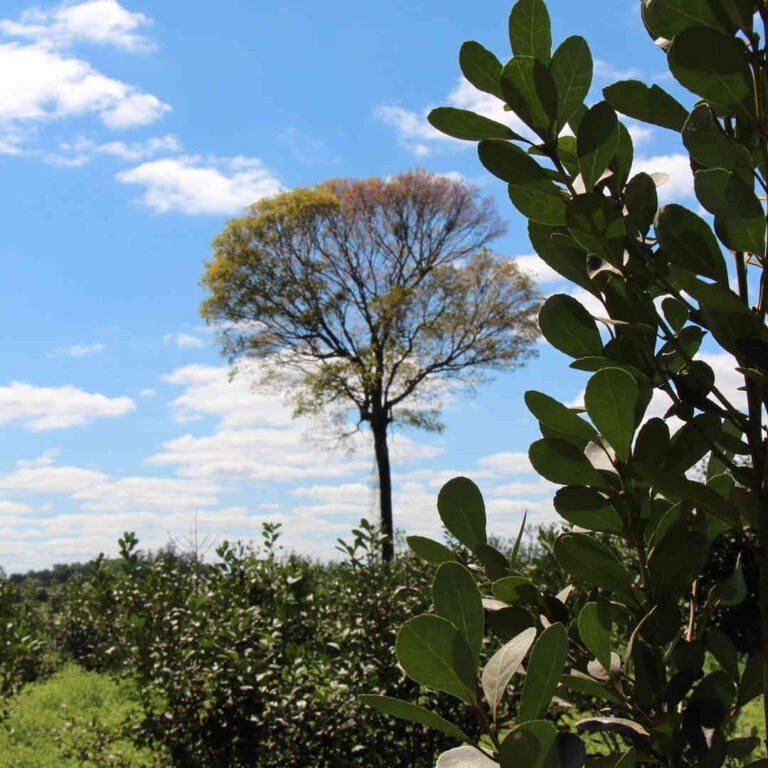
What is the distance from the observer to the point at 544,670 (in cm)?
63

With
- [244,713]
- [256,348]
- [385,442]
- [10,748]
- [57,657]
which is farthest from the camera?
[256,348]

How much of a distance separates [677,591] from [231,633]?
368 cm

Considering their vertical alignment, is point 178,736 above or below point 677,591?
below

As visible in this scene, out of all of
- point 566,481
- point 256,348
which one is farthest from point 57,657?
point 256,348

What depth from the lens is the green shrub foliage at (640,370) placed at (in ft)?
2.40

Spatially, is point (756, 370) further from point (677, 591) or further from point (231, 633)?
point (231, 633)

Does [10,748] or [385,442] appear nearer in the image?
[10,748]

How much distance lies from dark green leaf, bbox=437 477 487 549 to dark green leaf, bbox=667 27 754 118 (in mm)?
424

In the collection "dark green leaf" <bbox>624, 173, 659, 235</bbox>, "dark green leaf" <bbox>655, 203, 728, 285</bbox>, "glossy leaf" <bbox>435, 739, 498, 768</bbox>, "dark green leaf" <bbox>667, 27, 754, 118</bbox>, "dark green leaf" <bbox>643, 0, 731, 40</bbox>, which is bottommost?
"glossy leaf" <bbox>435, 739, 498, 768</bbox>

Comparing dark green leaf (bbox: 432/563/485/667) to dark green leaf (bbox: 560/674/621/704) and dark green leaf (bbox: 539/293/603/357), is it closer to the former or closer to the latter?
dark green leaf (bbox: 560/674/621/704)

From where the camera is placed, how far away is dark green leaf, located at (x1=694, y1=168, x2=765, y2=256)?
0.71 m

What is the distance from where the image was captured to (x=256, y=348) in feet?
76.4

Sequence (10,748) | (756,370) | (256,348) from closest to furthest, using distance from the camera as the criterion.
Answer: (756,370) → (10,748) → (256,348)

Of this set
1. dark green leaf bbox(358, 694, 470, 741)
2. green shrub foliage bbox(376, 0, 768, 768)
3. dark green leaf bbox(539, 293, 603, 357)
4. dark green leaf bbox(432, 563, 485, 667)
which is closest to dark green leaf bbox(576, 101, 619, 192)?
green shrub foliage bbox(376, 0, 768, 768)
